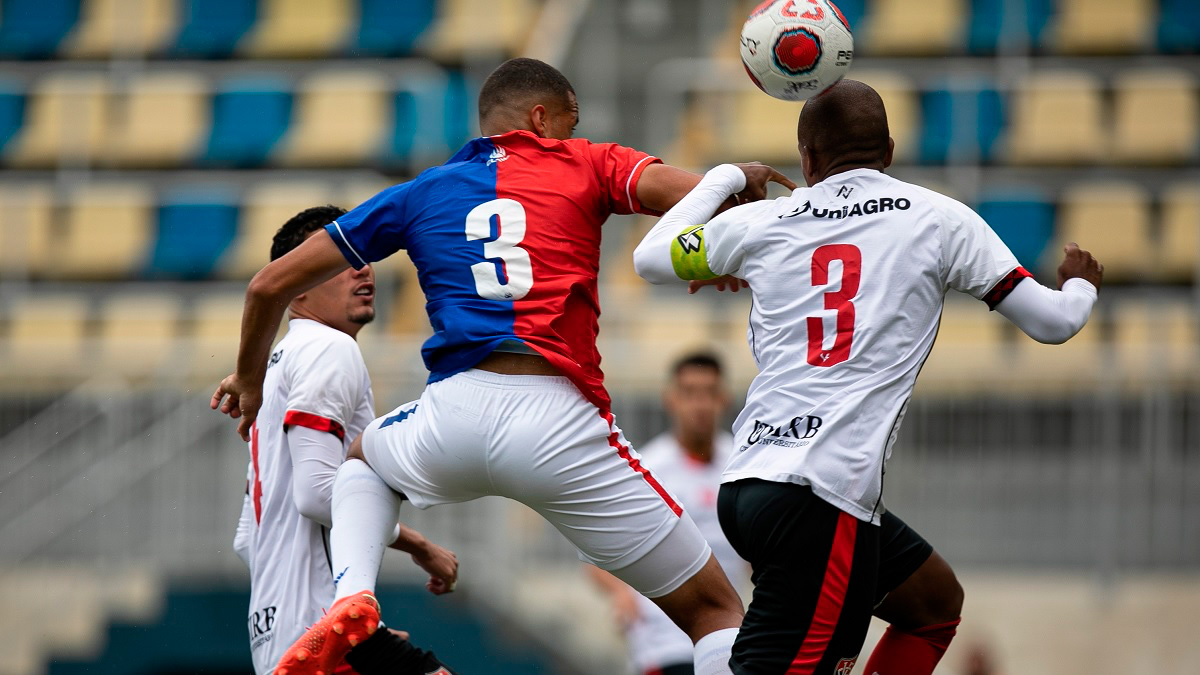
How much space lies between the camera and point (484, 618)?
11.2 m

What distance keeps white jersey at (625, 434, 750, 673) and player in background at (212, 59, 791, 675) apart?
3.22 m

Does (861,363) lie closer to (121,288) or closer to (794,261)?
(794,261)

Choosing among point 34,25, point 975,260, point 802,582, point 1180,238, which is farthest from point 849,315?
point 34,25

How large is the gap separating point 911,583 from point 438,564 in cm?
180

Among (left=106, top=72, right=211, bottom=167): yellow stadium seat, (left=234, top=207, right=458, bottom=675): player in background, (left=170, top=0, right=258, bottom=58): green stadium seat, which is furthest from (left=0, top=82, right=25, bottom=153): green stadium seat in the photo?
(left=234, top=207, right=458, bottom=675): player in background

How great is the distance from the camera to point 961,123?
15477 mm

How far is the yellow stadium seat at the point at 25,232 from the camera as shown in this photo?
653 inches

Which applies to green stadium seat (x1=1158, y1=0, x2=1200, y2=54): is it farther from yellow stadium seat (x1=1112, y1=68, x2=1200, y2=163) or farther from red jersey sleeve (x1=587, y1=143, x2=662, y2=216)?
red jersey sleeve (x1=587, y1=143, x2=662, y2=216)

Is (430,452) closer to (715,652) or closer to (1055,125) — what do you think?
(715,652)

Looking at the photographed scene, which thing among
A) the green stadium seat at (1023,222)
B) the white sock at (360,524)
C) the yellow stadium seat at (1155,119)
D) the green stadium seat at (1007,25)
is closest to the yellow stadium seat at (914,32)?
the green stadium seat at (1007,25)

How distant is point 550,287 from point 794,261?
2.67ft

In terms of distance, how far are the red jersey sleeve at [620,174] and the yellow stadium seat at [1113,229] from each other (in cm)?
1061

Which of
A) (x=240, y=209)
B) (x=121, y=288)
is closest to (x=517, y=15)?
(x=240, y=209)

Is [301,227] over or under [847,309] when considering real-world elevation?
over
